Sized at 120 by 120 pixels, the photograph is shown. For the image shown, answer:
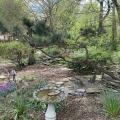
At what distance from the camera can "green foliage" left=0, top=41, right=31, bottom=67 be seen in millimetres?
10078

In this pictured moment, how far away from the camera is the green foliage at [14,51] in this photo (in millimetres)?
10078

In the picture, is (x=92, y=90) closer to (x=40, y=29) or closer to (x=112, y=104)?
(x=112, y=104)

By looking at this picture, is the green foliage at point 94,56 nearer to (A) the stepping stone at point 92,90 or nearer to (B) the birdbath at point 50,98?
(A) the stepping stone at point 92,90

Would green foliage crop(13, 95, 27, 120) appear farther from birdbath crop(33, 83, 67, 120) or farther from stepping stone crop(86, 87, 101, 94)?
stepping stone crop(86, 87, 101, 94)

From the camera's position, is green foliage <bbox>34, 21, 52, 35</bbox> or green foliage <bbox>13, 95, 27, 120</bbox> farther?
green foliage <bbox>13, 95, 27, 120</bbox>

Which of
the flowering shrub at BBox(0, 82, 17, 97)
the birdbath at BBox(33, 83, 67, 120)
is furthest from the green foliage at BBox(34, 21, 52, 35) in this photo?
the flowering shrub at BBox(0, 82, 17, 97)

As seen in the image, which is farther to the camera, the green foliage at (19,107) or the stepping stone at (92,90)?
the stepping stone at (92,90)

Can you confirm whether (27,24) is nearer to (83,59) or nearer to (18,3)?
(83,59)

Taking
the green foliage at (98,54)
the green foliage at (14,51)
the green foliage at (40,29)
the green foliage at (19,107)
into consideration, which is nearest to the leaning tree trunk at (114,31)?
the green foliage at (98,54)

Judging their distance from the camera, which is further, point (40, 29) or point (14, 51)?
point (14, 51)

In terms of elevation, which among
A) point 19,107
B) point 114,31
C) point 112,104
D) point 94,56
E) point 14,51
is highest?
point 114,31

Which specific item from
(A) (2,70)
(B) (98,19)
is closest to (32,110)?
(B) (98,19)

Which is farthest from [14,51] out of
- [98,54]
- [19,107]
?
[19,107]

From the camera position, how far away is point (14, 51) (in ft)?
34.1
